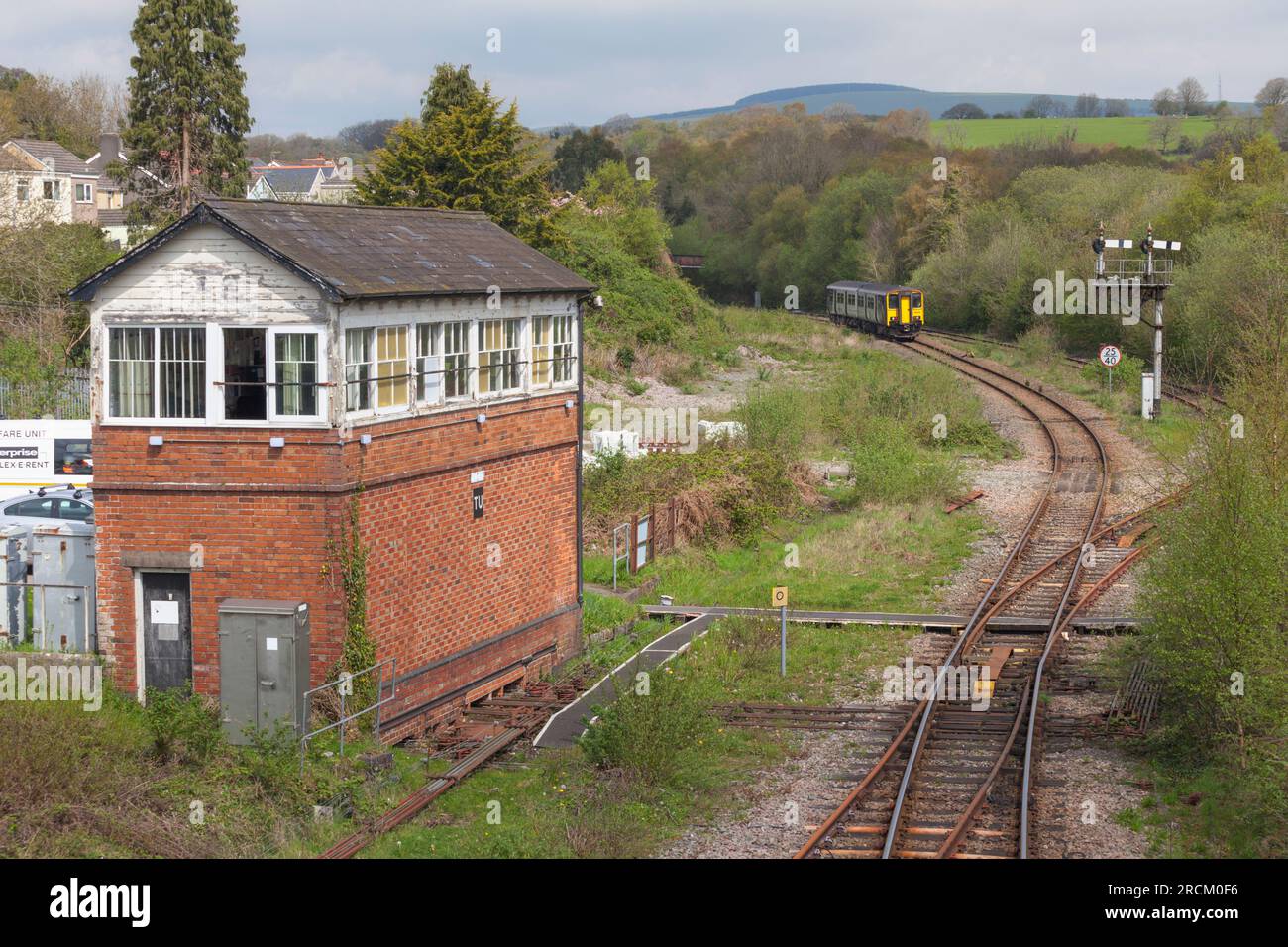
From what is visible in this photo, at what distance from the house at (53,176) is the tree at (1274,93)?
3406 inches

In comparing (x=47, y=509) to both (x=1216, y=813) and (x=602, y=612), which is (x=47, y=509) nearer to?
(x=602, y=612)

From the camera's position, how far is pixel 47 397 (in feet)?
110

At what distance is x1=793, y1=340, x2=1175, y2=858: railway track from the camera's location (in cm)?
1255

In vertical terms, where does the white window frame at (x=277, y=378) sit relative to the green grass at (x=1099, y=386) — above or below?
above

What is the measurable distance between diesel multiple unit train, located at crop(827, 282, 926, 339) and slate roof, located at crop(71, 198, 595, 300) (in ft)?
134

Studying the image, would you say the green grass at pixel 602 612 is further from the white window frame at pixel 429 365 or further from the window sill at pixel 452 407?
the white window frame at pixel 429 365

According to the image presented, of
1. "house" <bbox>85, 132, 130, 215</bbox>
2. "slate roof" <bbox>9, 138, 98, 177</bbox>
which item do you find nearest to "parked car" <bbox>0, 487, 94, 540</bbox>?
"house" <bbox>85, 132, 130, 215</bbox>

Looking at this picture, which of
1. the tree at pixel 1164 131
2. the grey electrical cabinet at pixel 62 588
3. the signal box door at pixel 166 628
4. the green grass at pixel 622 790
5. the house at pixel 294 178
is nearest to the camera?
the green grass at pixel 622 790

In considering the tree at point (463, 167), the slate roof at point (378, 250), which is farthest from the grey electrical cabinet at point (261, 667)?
the tree at point (463, 167)

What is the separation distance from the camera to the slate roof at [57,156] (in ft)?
226

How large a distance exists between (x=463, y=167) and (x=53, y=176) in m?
35.0
